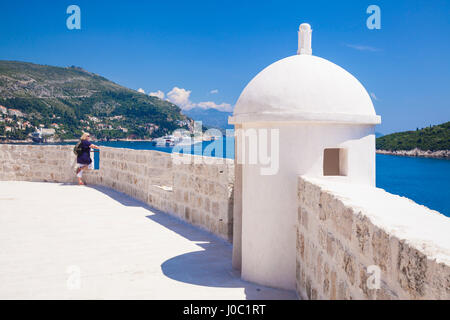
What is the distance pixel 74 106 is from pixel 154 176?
59.0m

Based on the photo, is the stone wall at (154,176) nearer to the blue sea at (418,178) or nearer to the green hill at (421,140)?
the blue sea at (418,178)

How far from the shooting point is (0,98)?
5734cm

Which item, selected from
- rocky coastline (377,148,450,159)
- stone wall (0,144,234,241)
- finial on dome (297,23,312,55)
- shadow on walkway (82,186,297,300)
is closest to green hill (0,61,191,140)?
stone wall (0,144,234,241)

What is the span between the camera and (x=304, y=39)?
4.74 m

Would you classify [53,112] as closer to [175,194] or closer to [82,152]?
[82,152]

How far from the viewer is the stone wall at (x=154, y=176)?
632 centimetres

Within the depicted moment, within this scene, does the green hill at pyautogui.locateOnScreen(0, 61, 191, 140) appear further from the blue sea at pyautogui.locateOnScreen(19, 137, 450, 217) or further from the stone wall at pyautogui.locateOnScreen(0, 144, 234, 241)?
the stone wall at pyautogui.locateOnScreen(0, 144, 234, 241)

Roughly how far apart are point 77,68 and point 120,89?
13.9m

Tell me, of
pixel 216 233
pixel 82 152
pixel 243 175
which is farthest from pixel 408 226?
pixel 82 152

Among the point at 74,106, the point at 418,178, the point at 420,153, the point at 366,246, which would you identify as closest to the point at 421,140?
the point at 420,153

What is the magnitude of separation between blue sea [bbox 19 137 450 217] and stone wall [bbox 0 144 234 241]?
19.5 m

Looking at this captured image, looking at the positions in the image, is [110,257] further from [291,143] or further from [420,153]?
[420,153]

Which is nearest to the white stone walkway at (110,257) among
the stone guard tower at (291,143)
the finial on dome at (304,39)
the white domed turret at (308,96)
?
the stone guard tower at (291,143)

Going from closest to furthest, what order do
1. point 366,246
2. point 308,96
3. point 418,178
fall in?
point 366,246 < point 308,96 < point 418,178
